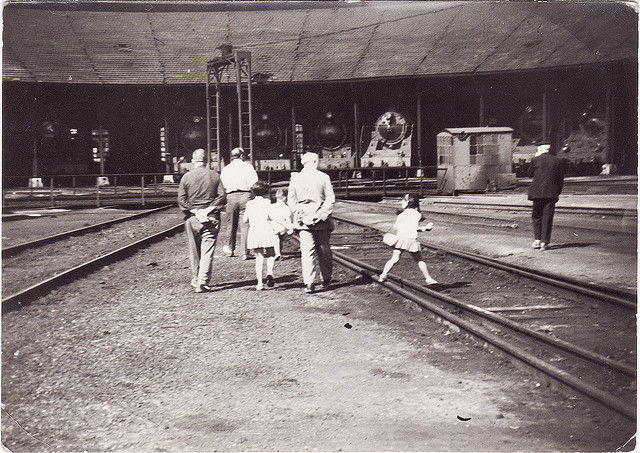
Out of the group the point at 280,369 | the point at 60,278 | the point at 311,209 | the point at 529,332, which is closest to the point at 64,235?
the point at 60,278

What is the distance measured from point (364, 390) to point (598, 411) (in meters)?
1.59

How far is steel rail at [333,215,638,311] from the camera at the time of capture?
6919 mm

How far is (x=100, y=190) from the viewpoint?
71.1 feet

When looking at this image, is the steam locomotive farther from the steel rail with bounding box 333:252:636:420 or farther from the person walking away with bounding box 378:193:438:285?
the steel rail with bounding box 333:252:636:420

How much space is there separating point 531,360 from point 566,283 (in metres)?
3.03

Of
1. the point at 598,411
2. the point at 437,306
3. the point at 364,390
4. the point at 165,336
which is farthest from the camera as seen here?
the point at 437,306

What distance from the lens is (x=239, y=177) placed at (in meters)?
11.3

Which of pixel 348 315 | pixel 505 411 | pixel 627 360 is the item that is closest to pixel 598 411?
pixel 505 411

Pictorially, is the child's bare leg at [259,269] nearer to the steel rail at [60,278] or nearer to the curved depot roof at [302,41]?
the steel rail at [60,278]

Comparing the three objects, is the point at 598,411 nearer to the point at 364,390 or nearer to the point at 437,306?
the point at 364,390

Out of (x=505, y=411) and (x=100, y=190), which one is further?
(x=100, y=190)

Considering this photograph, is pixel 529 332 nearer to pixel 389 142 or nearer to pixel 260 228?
pixel 260 228

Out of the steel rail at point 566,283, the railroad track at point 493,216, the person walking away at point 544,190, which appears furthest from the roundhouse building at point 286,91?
the steel rail at point 566,283

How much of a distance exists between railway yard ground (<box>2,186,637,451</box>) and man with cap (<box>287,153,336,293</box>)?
0.46 m
